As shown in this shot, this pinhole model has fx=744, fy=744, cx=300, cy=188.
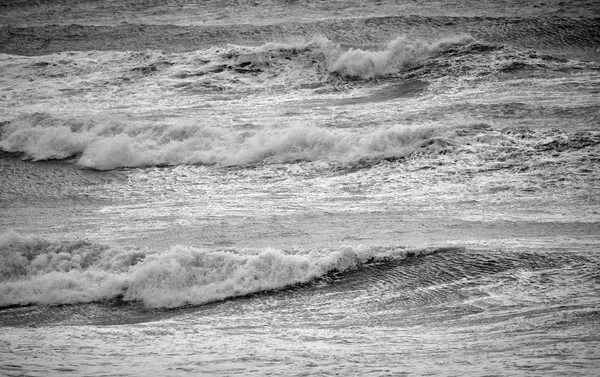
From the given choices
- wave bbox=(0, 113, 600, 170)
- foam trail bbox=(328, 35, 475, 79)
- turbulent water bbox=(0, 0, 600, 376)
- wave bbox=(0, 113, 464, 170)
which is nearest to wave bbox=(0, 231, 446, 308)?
turbulent water bbox=(0, 0, 600, 376)

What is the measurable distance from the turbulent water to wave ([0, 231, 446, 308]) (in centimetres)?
2

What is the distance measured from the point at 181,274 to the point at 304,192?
8.22 ft

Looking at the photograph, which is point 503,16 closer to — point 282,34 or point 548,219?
point 282,34

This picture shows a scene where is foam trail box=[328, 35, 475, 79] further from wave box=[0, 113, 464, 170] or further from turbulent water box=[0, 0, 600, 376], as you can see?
wave box=[0, 113, 464, 170]

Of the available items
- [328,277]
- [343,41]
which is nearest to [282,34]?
[343,41]

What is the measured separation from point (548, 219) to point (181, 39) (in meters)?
9.33

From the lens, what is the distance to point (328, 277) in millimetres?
6875

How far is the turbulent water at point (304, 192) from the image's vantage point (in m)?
5.46

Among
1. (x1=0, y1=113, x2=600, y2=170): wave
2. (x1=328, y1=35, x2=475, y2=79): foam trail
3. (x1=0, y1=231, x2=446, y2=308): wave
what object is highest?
(x1=328, y1=35, x2=475, y2=79): foam trail

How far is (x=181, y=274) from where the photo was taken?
6.99 m

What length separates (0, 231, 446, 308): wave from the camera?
680 cm

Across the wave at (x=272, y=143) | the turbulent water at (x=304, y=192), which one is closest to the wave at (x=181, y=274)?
the turbulent water at (x=304, y=192)

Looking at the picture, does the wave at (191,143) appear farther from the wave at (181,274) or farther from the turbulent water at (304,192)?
the wave at (181,274)

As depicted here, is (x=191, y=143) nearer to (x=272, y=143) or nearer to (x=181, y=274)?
(x=272, y=143)
